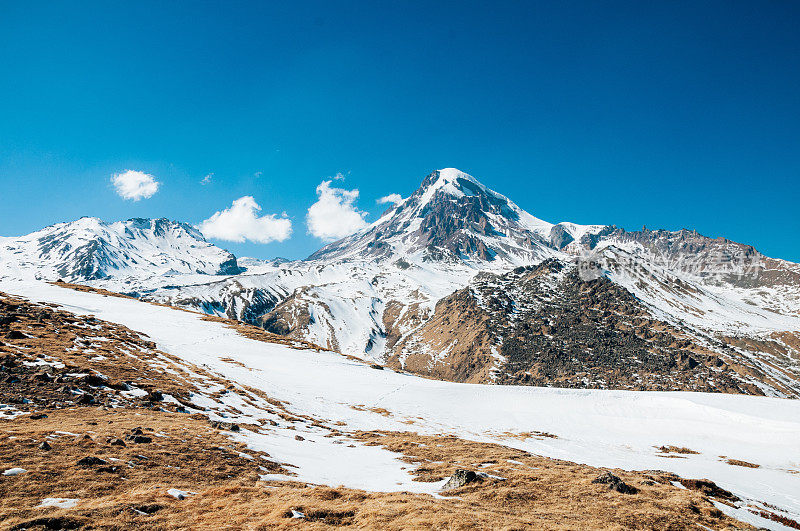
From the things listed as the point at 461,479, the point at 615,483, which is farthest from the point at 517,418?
the point at 461,479

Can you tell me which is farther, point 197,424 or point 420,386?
point 420,386

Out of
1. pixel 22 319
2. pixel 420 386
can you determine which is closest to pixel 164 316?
pixel 22 319

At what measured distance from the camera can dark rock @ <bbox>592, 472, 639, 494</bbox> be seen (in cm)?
1606

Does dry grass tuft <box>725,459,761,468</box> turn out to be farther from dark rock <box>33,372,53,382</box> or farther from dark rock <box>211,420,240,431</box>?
dark rock <box>33,372,53,382</box>

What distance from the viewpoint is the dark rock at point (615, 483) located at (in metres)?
16.1

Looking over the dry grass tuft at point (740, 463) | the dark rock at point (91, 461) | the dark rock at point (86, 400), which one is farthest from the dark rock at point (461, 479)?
the dry grass tuft at point (740, 463)

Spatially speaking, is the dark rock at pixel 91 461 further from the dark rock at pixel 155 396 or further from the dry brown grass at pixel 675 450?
the dry brown grass at pixel 675 450

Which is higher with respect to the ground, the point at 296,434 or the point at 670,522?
the point at 670,522

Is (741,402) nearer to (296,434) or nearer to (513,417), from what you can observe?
(513,417)

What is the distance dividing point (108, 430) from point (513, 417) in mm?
39099

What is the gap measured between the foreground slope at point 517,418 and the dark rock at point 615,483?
6.22 metres

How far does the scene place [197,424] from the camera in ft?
78.8

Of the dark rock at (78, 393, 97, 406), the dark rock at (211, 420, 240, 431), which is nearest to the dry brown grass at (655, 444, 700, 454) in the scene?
the dark rock at (211, 420, 240, 431)

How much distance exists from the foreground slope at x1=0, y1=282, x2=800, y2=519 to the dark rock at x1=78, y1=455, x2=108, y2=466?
701cm
